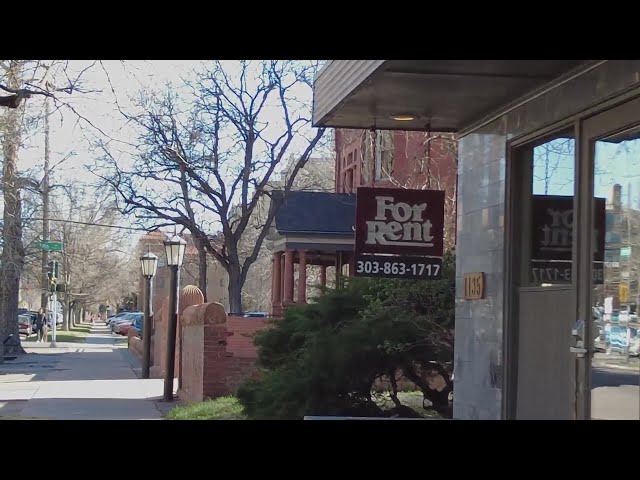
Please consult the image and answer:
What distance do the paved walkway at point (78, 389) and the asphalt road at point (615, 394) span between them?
585 cm

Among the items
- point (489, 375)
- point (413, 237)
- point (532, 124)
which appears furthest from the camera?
point (413, 237)

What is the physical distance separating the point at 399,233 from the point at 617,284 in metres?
3.09

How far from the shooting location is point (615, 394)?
5.94 meters

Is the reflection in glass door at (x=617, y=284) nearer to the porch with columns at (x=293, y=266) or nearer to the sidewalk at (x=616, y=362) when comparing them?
the sidewalk at (x=616, y=362)

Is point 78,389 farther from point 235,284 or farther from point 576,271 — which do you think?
point 576,271

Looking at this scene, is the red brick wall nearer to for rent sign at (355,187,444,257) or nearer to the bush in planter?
the bush in planter

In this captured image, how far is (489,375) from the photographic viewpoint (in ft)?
26.8

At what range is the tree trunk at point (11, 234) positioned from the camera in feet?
64.1

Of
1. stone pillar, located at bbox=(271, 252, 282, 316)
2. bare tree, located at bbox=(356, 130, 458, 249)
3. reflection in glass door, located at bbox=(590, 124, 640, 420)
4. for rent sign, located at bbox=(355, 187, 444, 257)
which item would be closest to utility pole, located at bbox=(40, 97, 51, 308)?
bare tree, located at bbox=(356, 130, 458, 249)

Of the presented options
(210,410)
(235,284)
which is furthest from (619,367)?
(235,284)

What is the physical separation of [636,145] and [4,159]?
20.3 m
